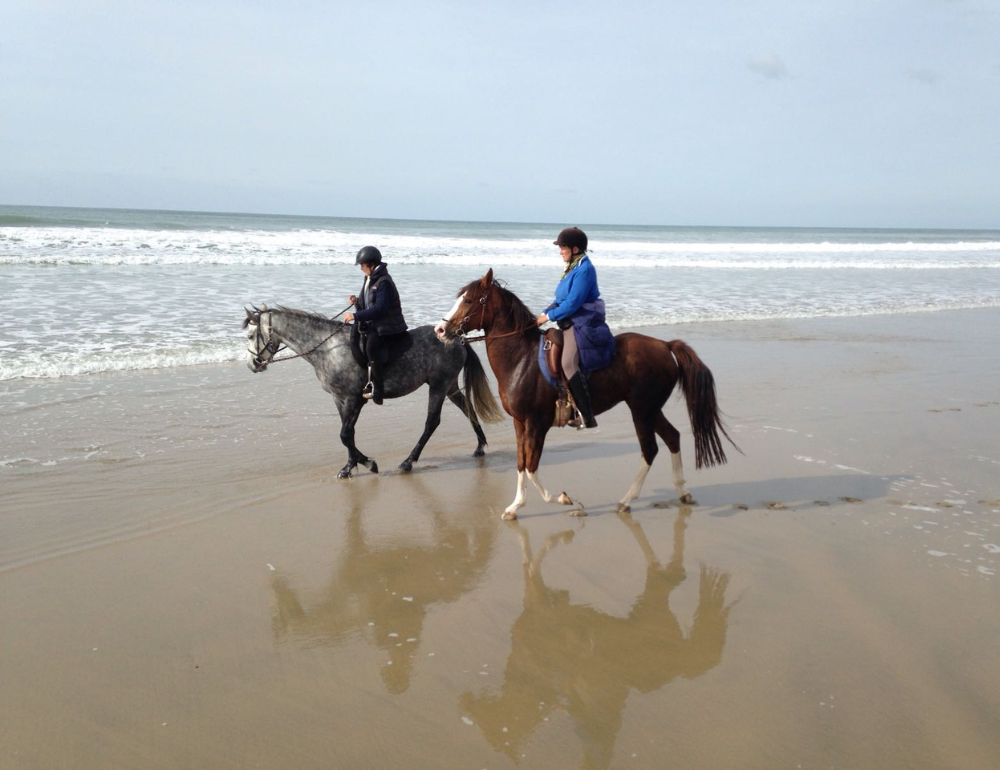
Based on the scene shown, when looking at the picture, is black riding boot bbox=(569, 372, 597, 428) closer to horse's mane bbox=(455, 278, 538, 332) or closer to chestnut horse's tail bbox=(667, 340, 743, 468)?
horse's mane bbox=(455, 278, 538, 332)

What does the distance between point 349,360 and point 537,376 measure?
7.25 feet

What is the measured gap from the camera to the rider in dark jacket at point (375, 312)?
22.6 feet

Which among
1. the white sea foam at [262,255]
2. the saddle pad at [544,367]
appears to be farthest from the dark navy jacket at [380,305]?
the white sea foam at [262,255]

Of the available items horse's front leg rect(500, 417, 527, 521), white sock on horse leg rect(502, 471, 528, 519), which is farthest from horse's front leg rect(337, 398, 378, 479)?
white sock on horse leg rect(502, 471, 528, 519)

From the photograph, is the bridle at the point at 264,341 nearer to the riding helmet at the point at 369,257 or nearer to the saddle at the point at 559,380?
the riding helmet at the point at 369,257

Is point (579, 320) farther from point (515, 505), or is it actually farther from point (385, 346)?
point (385, 346)

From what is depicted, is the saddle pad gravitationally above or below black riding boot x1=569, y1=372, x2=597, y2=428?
above

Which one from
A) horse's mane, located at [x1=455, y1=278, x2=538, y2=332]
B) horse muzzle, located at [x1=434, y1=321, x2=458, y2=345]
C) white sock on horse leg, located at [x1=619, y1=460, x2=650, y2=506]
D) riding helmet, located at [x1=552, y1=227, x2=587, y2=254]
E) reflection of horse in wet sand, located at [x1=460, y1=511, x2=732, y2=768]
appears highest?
riding helmet, located at [x1=552, y1=227, x2=587, y2=254]

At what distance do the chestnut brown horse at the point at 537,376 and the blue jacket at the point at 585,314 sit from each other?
0.50 ft

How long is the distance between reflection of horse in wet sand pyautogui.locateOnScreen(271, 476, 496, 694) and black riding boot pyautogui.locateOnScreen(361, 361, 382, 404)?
175 centimetres

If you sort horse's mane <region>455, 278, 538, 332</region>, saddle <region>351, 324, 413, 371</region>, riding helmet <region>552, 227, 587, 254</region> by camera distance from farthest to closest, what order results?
saddle <region>351, 324, 413, 371</region> → horse's mane <region>455, 278, 538, 332</region> → riding helmet <region>552, 227, 587, 254</region>

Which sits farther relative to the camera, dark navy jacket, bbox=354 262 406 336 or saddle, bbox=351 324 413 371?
saddle, bbox=351 324 413 371

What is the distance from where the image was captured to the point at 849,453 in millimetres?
7328

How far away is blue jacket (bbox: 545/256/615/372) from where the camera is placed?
5.59 metres
